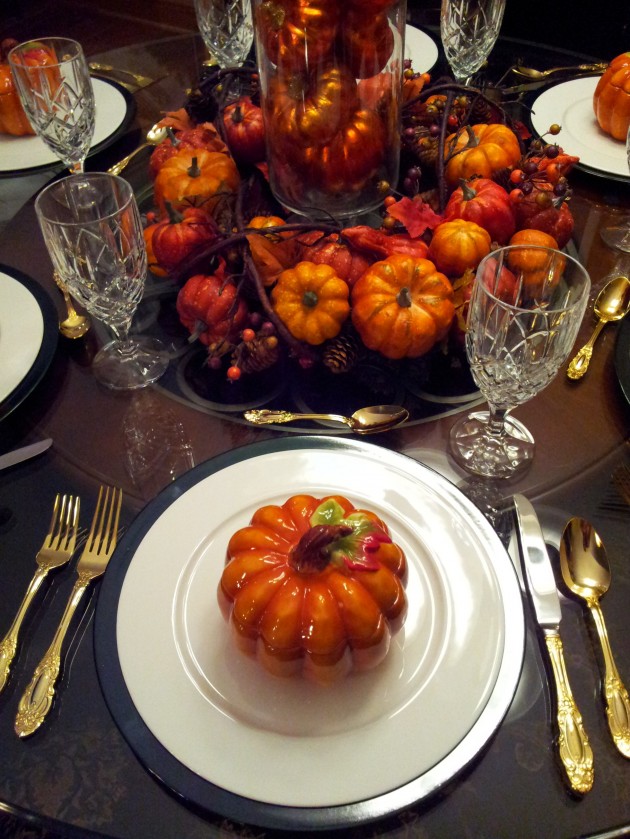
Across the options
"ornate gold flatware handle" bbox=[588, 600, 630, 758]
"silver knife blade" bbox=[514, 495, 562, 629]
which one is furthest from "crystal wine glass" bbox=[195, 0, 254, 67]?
"ornate gold flatware handle" bbox=[588, 600, 630, 758]

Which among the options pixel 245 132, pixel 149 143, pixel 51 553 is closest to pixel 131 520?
pixel 51 553

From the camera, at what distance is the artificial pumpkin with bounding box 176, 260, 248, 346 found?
77cm

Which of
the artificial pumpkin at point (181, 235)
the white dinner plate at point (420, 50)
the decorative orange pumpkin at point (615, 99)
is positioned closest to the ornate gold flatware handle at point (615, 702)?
the artificial pumpkin at point (181, 235)

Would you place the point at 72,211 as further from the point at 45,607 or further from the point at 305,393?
the point at 45,607

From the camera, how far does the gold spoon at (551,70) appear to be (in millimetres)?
1309

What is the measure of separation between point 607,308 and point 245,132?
1.82 ft

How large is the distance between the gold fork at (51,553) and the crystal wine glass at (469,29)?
39.3 inches

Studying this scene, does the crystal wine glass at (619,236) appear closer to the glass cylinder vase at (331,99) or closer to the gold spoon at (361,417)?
the glass cylinder vase at (331,99)

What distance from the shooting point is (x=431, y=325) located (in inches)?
29.1

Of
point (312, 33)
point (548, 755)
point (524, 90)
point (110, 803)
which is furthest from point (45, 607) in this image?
point (524, 90)

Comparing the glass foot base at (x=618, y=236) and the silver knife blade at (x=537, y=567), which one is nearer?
the silver knife blade at (x=537, y=567)

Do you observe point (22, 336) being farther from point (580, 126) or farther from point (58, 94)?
point (580, 126)

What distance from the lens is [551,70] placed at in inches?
52.6

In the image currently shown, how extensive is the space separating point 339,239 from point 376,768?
57 cm
